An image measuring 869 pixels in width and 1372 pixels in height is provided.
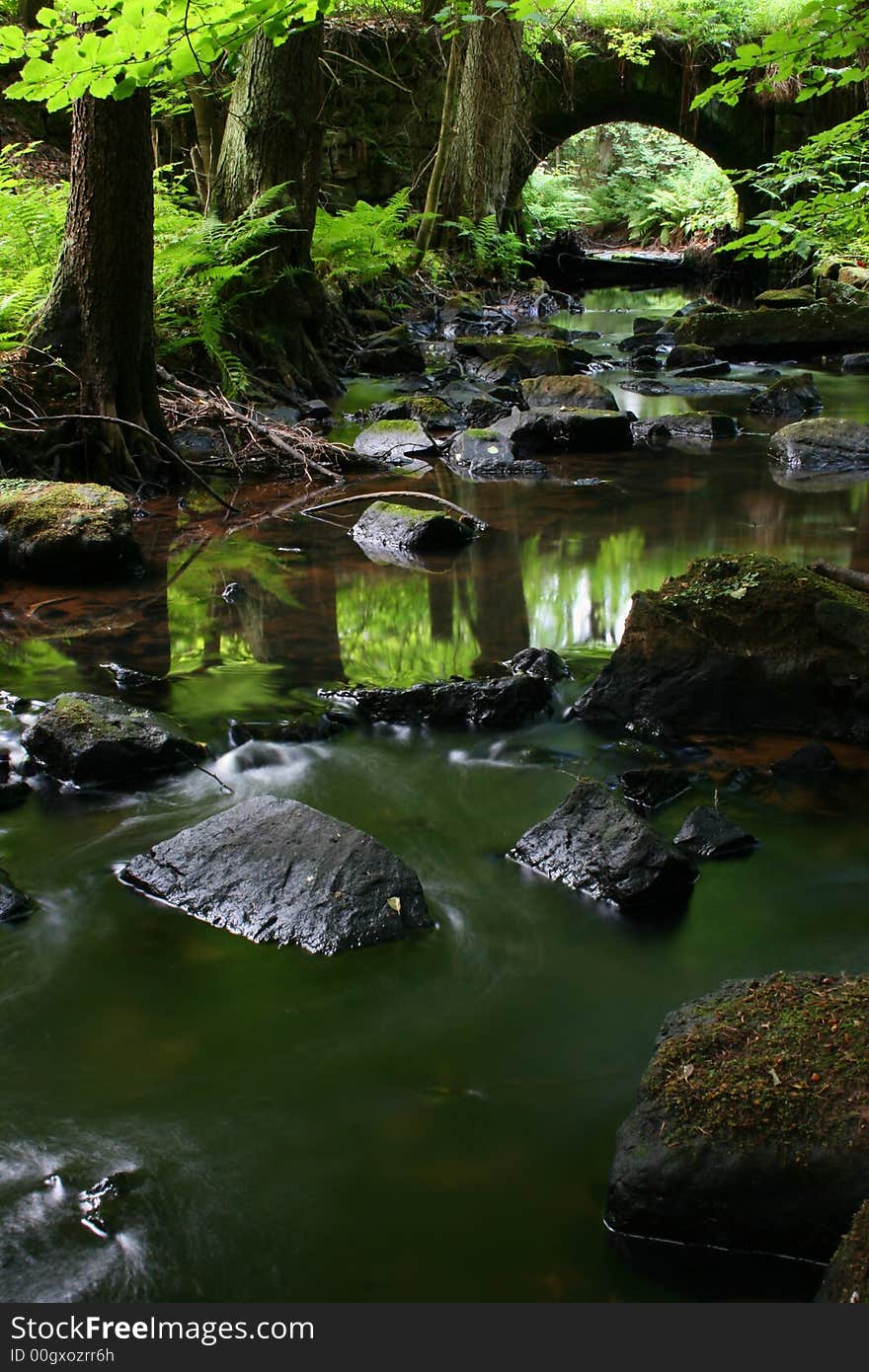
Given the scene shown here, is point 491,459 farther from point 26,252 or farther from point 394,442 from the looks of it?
point 26,252

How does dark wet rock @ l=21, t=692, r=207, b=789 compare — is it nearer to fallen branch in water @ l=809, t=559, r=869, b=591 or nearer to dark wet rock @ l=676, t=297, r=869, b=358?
fallen branch in water @ l=809, t=559, r=869, b=591

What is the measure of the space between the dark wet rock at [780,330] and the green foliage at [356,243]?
4.79 metres

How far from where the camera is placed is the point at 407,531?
25.5 ft

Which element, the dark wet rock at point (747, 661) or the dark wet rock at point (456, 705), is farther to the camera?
the dark wet rock at point (456, 705)

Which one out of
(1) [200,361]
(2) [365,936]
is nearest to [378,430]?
(1) [200,361]

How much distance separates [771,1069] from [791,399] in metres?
11.9

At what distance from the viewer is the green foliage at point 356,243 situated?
1551 centimetres

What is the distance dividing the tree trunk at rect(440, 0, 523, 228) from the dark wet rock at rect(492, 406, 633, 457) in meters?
12.2

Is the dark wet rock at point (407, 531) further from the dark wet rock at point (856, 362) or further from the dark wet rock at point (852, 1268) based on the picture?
the dark wet rock at point (856, 362)

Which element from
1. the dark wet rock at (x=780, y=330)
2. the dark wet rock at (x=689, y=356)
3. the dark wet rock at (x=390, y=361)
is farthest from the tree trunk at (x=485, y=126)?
the dark wet rock at (x=390, y=361)

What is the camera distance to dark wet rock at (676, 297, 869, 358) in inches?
661

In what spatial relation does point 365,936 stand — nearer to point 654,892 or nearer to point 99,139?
point 654,892

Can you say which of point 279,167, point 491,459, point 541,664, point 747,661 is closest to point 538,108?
point 279,167

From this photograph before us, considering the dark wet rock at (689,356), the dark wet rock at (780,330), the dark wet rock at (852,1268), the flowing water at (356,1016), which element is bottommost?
the flowing water at (356,1016)
